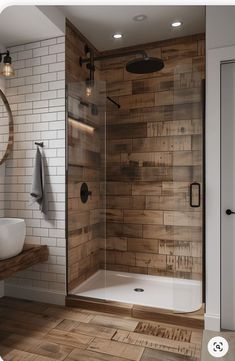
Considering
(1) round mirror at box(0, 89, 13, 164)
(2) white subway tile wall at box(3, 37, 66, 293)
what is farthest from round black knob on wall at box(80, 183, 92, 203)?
(1) round mirror at box(0, 89, 13, 164)

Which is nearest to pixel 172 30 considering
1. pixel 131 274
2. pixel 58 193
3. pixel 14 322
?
pixel 58 193

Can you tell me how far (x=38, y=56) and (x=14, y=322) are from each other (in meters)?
2.48

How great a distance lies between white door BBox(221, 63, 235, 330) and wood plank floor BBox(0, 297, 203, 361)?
1.07ft

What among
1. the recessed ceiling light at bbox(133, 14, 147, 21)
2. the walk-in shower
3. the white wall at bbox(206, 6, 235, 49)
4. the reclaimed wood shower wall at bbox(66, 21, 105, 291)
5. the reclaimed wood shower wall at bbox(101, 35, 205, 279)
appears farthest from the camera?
the reclaimed wood shower wall at bbox(101, 35, 205, 279)

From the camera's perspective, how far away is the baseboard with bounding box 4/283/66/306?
2713 mm

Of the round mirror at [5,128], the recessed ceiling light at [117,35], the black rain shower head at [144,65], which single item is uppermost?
the recessed ceiling light at [117,35]

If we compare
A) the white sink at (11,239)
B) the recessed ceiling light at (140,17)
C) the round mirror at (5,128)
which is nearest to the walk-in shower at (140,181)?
the recessed ceiling light at (140,17)

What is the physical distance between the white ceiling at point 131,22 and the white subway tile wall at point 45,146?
1.07 feet

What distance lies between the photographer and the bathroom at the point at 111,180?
2.23m

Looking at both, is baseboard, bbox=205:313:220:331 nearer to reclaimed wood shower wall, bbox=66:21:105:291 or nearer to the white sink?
reclaimed wood shower wall, bbox=66:21:105:291

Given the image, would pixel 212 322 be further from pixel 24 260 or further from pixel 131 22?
pixel 131 22

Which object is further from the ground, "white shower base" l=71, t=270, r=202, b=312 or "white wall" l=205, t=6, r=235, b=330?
"white wall" l=205, t=6, r=235, b=330

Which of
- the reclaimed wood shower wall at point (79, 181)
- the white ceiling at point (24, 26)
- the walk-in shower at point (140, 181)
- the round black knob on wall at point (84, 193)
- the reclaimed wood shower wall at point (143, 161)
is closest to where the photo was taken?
the white ceiling at point (24, 26)

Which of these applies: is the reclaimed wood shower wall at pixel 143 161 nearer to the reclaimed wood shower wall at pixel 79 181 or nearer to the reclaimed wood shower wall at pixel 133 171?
the reclaimed wood shower wall at pixel 133 171
